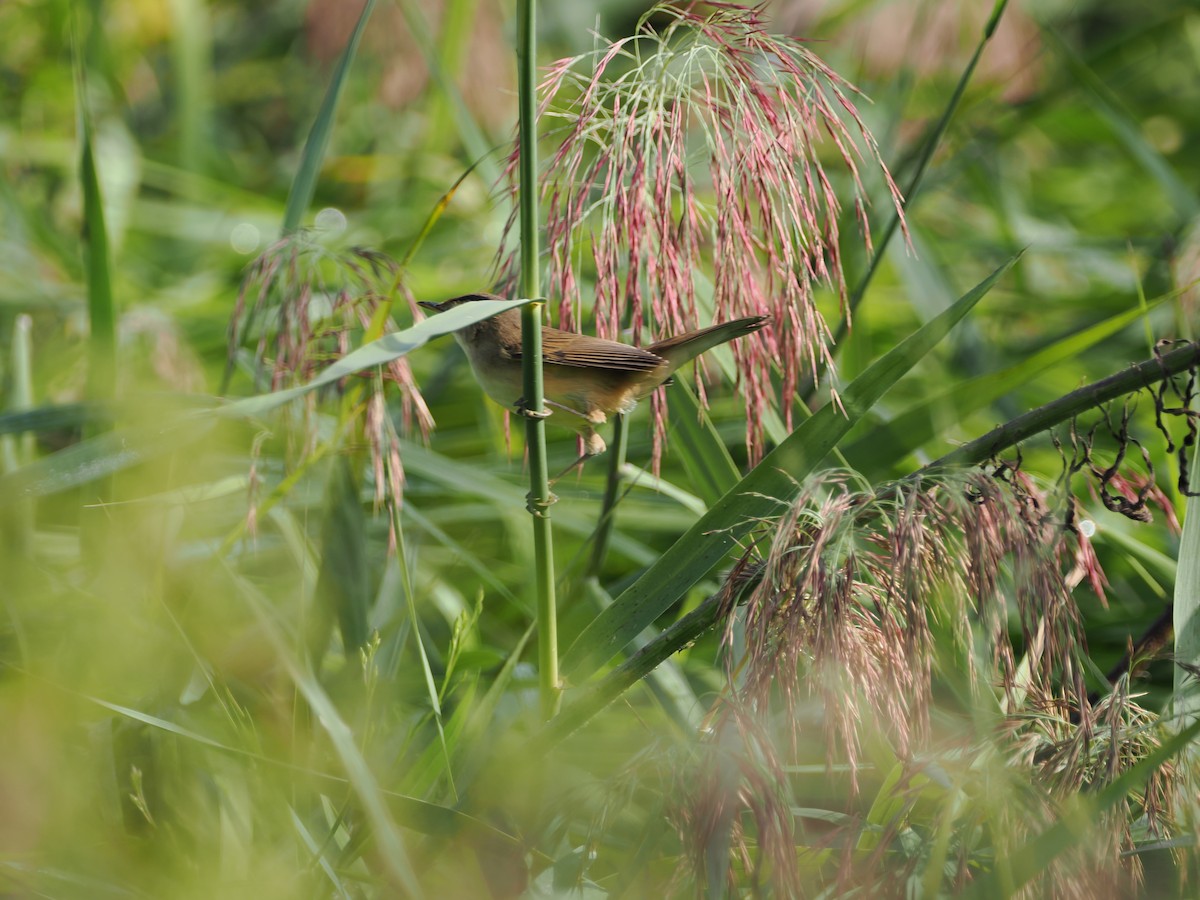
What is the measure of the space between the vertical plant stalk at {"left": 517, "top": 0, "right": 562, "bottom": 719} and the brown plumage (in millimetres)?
254

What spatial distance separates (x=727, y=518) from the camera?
125 centimetres

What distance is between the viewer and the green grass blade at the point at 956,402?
1.14m

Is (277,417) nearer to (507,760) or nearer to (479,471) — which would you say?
(479,471)

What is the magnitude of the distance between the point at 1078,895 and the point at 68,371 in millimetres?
2276

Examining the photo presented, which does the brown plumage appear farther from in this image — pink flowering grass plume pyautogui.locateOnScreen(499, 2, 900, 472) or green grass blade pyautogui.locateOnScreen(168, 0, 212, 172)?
green grass blade pyautogui.locateOnScreen(168, 0, 212, 172)

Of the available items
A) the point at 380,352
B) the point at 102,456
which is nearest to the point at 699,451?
the point at 380,352

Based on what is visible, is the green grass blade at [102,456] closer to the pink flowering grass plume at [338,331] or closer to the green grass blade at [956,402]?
the pink flowering grass plume at [338,331]

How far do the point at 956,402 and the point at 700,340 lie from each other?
327 mm

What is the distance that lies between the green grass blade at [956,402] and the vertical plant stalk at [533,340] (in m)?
0.43

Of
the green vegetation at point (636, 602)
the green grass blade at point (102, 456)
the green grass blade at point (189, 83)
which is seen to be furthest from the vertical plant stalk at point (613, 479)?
the green grass blade at point (189, 83)

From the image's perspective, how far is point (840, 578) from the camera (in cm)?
109

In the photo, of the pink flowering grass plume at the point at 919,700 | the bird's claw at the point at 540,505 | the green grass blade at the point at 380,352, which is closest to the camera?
the green grass blade at the point at 380,352

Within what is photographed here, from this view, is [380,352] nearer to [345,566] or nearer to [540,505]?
[540,505]

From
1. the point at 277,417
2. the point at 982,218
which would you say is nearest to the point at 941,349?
the point at 982,218
